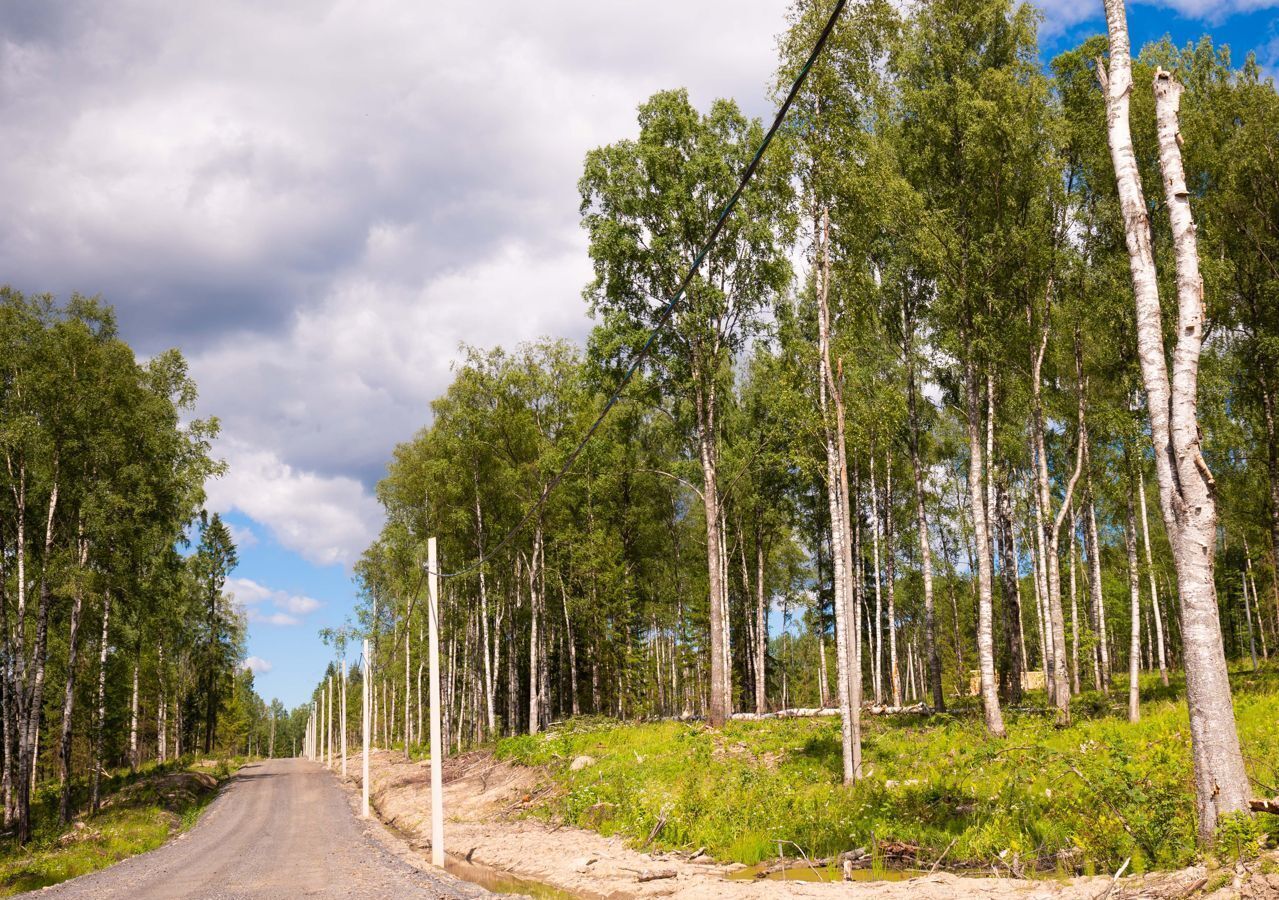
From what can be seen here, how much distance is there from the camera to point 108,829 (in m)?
23.2

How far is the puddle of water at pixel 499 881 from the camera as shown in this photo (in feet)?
41.9

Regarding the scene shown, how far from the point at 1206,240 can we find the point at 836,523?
13.3 m

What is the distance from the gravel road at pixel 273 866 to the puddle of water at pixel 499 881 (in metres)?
0.56

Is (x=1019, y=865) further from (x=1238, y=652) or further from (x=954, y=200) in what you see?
(x=1238, y=652)

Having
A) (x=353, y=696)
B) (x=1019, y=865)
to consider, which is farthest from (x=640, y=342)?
(x=353, y=696)

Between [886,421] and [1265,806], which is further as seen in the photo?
[886,421]

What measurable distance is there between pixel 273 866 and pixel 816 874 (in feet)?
43.3

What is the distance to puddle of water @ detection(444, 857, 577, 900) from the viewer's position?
12.8 m

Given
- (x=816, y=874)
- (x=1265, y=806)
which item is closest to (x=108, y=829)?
(x=816, y=874)

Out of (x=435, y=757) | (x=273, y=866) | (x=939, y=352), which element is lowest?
(x=273, y=866)

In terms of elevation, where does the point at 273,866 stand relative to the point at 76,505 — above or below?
below

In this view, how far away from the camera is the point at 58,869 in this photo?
18109 millimetres

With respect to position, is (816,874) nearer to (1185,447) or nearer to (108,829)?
(1185,447)

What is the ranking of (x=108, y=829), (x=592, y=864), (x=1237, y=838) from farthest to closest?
(x=108, y=829)
(x=592, y=864)
(x=1237, y=838)
